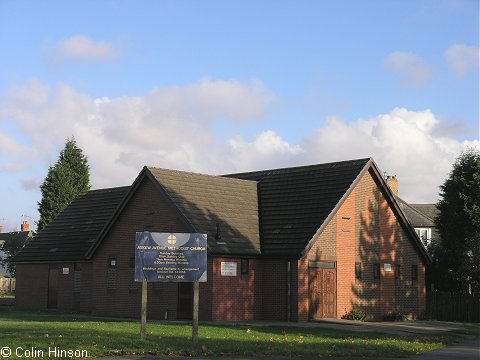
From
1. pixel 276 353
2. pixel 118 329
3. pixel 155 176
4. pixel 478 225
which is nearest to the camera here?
pixel 276 353

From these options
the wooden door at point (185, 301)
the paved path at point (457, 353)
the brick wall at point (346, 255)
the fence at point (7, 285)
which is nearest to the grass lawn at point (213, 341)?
the paved path at point (457, 353)

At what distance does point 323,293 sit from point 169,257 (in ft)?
42.8

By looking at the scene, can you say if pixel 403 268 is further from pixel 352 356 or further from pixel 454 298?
pixel 352 356

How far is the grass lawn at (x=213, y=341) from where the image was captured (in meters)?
17.6

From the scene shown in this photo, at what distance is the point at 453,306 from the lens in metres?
36.9

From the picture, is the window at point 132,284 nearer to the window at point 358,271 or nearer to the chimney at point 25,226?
the window at point 358,271

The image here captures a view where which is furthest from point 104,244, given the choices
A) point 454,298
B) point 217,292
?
point 454,298

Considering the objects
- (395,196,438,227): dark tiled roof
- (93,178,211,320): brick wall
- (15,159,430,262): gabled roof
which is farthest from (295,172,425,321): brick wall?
(395,196,438,227): dark tiled roof

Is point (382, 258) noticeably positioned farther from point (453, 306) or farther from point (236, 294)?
point (236, 294)

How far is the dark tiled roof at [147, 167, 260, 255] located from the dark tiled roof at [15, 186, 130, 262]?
16.9 feet

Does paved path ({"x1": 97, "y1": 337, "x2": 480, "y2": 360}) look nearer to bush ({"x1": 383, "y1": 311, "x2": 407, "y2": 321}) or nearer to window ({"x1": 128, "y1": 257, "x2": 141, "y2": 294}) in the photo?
bush ({"x1": 383, "y1": 311, "x2": 407, "y2": 321})

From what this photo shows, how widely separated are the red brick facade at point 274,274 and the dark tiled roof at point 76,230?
3.28 feet

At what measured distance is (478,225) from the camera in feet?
125

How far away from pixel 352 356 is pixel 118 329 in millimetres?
8364
